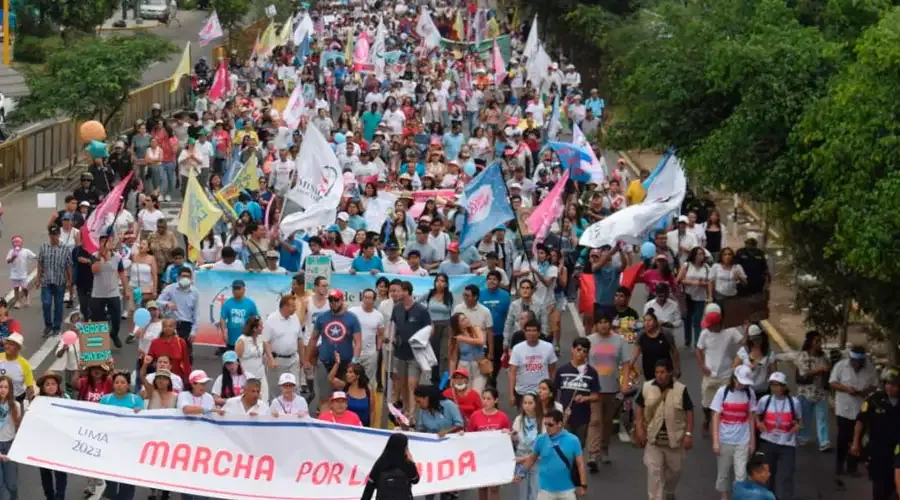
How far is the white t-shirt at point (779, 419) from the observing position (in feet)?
50.4

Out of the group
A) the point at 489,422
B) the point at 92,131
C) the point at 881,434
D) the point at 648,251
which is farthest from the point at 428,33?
the point at 489,422

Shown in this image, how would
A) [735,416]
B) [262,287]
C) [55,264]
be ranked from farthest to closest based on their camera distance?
[55,264] < [262,287] < [735,416]

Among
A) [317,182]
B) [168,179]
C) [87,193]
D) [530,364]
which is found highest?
[530,364]

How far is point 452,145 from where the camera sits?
3198 centimetres

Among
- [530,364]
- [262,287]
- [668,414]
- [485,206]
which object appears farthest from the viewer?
[485,206]

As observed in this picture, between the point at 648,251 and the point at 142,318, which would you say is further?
the point at 648,251

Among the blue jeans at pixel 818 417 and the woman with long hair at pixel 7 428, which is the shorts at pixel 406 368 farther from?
the woman with long hair at pixel 7 428

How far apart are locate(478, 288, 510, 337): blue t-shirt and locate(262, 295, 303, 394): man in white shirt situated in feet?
7.32

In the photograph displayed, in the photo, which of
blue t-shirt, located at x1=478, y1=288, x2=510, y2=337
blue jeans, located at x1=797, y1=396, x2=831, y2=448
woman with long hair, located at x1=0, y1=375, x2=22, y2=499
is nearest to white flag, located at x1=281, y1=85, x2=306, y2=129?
blue t-shirt, located at x1=478, y1=288, x2=510, y2=337

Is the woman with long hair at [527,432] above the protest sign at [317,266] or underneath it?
above

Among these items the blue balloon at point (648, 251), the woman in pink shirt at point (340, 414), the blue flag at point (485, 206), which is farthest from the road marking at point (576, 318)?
the woman in pink shirt at point (340, 414)

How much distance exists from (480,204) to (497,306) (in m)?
2.26

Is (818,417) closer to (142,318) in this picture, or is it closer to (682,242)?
(682,242)

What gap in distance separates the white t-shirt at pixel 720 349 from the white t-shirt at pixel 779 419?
2.12 meters
